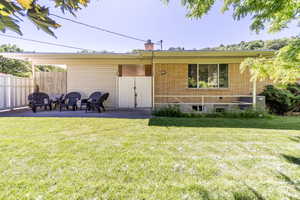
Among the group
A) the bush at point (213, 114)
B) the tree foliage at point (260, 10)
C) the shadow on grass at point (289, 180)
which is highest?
the tree foliage at point (260, 10)

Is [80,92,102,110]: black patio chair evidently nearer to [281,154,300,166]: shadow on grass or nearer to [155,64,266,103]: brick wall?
[155,64,266,103]: brick wall

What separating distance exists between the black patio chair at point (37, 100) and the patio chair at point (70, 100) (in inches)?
27.0

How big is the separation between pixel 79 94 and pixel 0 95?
341 centimetres

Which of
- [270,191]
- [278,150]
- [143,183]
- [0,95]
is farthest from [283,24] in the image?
[0,95]

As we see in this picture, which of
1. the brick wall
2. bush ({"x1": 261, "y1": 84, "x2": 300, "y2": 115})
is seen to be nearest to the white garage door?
the brick wall

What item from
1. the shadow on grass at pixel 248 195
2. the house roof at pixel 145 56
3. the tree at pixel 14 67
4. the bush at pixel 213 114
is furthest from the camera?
the tree at pixel 14 67

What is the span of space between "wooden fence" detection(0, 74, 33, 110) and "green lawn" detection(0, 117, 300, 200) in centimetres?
496

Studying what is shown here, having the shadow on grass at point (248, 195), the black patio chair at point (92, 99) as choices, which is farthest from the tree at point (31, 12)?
the black patio chair at point (92, 99)

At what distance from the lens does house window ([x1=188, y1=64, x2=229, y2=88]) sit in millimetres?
7602

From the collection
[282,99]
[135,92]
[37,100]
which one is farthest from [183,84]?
[37,100]

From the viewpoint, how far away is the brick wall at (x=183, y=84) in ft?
24.7

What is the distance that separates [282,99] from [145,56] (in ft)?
21.4

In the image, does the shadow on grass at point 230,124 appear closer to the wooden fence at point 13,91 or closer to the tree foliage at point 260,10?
the tree foliage at point 260,10

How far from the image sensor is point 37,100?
286 inches
